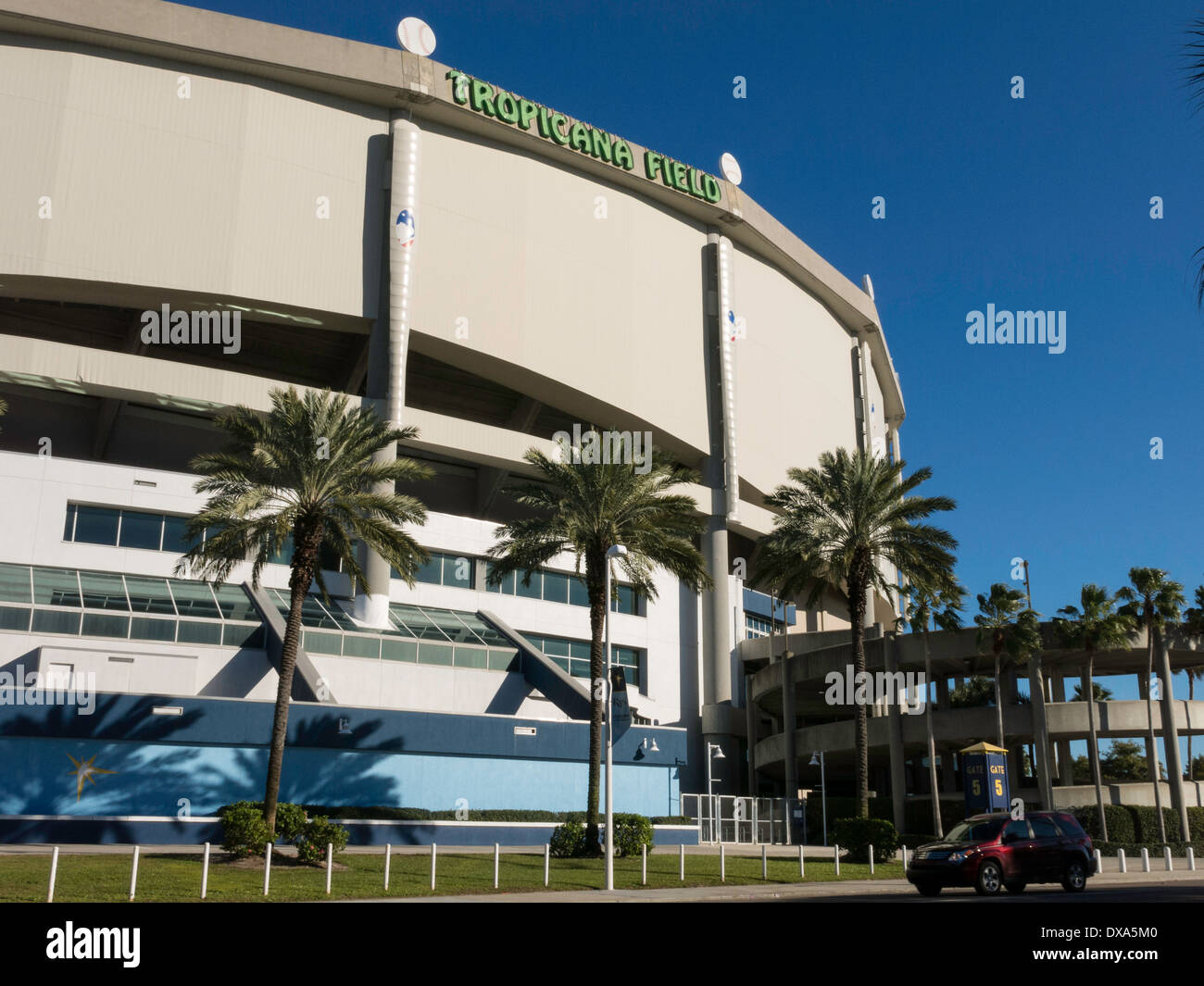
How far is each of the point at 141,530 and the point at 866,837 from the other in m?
31.4

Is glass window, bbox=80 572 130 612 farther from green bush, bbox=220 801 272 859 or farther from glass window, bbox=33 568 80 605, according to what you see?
green bush, bbox=220 801 272 859

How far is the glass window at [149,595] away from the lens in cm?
4188

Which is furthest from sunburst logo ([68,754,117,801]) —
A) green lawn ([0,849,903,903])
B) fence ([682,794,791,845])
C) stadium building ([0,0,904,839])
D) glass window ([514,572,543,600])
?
glass window ([514,572,543,600])

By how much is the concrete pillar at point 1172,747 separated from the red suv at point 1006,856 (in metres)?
26.6

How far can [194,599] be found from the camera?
43844 millimetres

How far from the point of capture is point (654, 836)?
42.3 meters

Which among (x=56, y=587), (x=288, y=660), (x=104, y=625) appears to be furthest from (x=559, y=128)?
(x=288, y=660)

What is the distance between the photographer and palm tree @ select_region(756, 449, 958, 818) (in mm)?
41375

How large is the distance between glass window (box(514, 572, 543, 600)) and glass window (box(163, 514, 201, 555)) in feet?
52.9

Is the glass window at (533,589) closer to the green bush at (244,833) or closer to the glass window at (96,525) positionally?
the glass window at (96,525)

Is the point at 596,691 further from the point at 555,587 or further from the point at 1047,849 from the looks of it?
the point at 555,587
